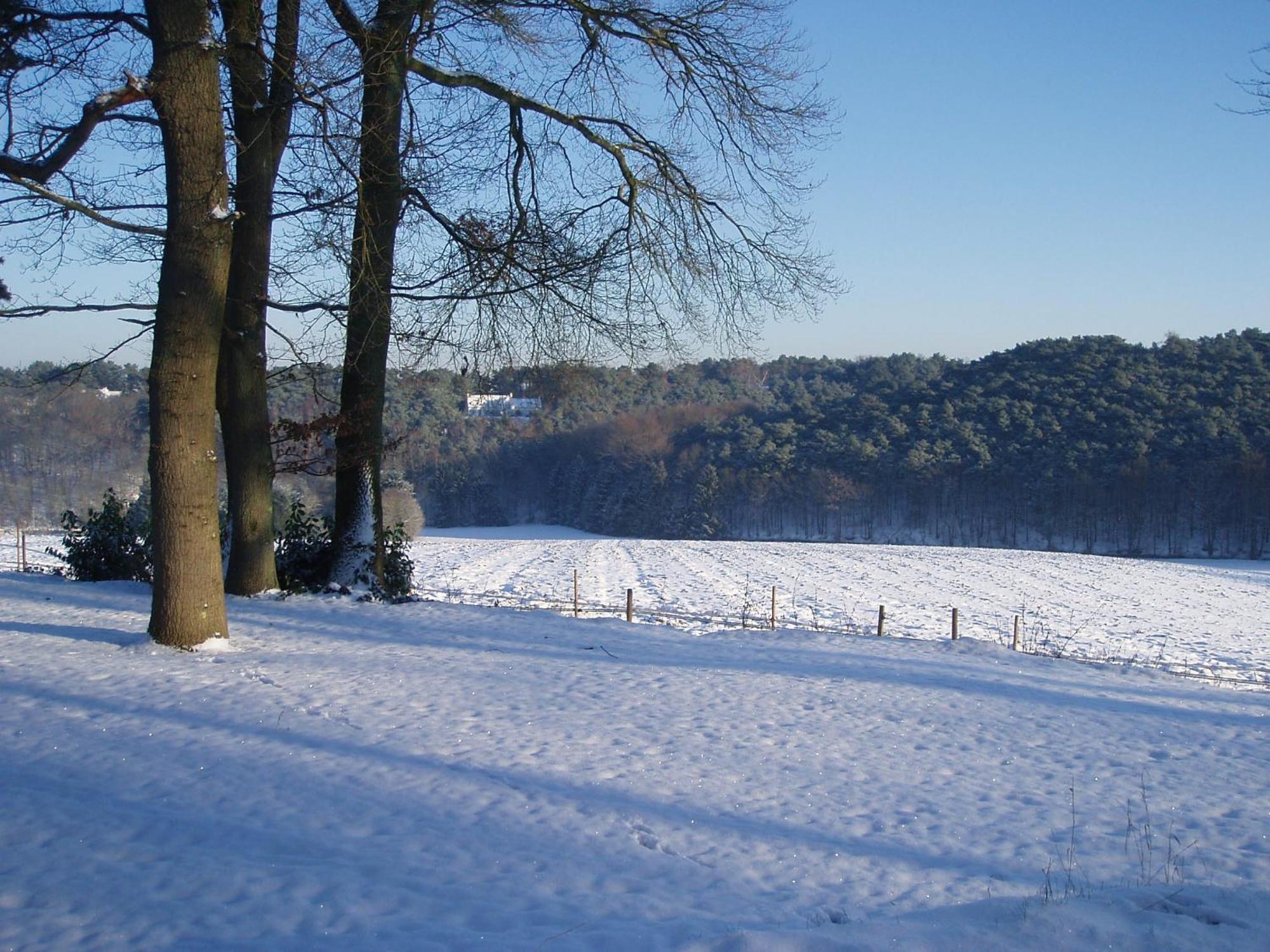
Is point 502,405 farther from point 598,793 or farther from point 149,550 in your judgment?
point 598,793

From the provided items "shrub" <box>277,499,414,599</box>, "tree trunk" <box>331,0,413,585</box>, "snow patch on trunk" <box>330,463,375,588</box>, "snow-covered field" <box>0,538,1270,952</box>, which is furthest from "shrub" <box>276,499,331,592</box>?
"snow-covered field" <box>0,538,1270,952</box>

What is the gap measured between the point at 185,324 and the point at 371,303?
2910 mm

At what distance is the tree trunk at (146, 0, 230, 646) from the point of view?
26.6 ft

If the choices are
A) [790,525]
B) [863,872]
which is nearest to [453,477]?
[790,525]

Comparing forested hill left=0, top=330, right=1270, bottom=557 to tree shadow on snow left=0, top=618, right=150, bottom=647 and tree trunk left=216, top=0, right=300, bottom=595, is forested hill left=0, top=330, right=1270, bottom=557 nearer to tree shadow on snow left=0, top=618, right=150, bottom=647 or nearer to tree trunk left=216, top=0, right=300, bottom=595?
tree trunk left=216, top=0, right=300, bottom=595

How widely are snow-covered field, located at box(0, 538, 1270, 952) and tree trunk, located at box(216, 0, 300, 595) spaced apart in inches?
44.6

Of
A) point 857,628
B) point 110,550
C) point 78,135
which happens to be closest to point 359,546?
point 110,550

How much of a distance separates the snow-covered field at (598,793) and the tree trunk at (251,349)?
1.13 metres

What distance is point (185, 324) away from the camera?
27.0ft

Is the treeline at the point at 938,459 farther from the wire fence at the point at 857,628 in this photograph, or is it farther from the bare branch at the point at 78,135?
the bare branch at the point at 78,135

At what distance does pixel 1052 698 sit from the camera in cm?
888

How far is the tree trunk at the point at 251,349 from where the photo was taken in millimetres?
10750

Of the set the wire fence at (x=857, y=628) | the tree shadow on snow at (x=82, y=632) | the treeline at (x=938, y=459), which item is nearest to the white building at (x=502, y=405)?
the wire fence at (x=857, y=628)

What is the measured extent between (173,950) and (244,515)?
343 inches
